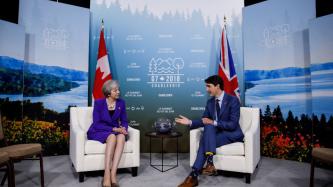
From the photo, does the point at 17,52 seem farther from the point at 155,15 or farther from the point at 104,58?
the point at 155,15

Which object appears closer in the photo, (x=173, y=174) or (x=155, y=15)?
(x=173, y=174)

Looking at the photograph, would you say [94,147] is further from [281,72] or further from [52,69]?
[281,72]

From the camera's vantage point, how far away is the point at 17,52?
4.19 m

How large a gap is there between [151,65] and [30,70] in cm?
201

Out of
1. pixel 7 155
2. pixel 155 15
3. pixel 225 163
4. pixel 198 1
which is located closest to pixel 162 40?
pixel 155 15

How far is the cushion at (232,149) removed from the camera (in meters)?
3.27

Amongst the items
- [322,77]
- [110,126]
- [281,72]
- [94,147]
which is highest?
[281,72]

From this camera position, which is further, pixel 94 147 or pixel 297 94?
pixel 297 94

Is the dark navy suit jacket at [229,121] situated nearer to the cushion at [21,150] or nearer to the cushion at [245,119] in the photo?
the cushion at [245,119]

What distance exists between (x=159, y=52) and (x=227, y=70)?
126 centimetres

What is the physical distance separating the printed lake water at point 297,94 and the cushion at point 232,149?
1533 millimetres

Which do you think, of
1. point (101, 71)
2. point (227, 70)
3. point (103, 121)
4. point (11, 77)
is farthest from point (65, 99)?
point (227, 70)

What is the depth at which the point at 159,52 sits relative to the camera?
499 cm

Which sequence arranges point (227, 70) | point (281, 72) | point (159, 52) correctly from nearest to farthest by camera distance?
point (281, 72)
point (227, 70)
point (159, 52)
